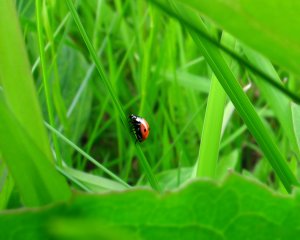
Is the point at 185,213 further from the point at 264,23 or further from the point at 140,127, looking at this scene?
the point at 140,127

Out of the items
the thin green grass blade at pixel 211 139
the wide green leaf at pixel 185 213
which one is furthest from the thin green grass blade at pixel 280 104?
the wide green leaf at pixel 185 213

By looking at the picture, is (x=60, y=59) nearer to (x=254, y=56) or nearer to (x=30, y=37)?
(x=30, y=37)

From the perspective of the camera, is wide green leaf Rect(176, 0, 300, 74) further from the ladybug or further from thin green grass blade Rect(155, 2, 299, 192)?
the ladybug

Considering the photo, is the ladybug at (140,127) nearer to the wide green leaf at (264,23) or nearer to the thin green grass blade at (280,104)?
the thin green grass blade at (280,104)

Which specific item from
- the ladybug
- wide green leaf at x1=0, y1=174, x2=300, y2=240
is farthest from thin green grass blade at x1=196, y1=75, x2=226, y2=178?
the ladybug

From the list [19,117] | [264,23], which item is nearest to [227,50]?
[264,23]

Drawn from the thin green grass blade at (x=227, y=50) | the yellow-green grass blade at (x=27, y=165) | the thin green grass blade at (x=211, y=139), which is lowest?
the thin green grass blade at (x=211, y=139)
